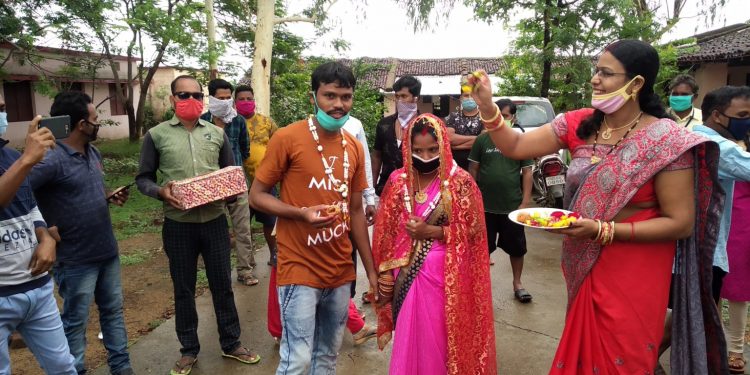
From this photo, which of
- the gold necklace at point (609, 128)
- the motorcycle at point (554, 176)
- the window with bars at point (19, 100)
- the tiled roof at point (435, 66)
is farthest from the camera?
the tiled roof at point (435, 66)

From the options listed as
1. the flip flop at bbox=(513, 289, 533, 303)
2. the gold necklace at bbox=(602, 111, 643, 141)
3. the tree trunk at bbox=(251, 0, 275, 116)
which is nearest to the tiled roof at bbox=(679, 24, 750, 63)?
the tree trunk at bbox=(251, 0, 275, 116)

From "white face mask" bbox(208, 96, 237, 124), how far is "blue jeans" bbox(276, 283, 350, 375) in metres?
2.57

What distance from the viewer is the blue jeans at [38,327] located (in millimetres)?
2371

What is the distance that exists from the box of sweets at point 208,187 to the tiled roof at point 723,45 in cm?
1370

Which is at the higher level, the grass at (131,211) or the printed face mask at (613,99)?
the printed face mask at (613,99)

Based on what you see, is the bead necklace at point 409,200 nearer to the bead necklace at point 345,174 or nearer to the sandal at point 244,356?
the bead necklace at point 345,174

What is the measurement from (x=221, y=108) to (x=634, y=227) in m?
3.67

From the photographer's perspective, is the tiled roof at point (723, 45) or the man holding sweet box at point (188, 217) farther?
the tiled roof at point (723, 45)

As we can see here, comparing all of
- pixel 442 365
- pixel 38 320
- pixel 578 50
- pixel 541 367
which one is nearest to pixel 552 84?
pixel 578 50

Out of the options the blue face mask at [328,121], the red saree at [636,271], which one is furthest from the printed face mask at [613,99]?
the blue face mask at [328,121]

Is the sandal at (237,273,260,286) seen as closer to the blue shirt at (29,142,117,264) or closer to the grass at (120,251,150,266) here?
the grass at (120,251,150,266)

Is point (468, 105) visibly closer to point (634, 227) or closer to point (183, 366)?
point (634, 227)

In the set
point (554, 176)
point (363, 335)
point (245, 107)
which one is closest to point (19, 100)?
point (245, 107)

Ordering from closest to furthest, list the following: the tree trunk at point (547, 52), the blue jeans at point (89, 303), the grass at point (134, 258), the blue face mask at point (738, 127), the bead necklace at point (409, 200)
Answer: the bead necklace at point (409, 200) → the blue jeans at point (89, 303) → the blue face mask at point (738, 127) → the grass at point (134, 258) → the tree trunk at point (547, 52)
